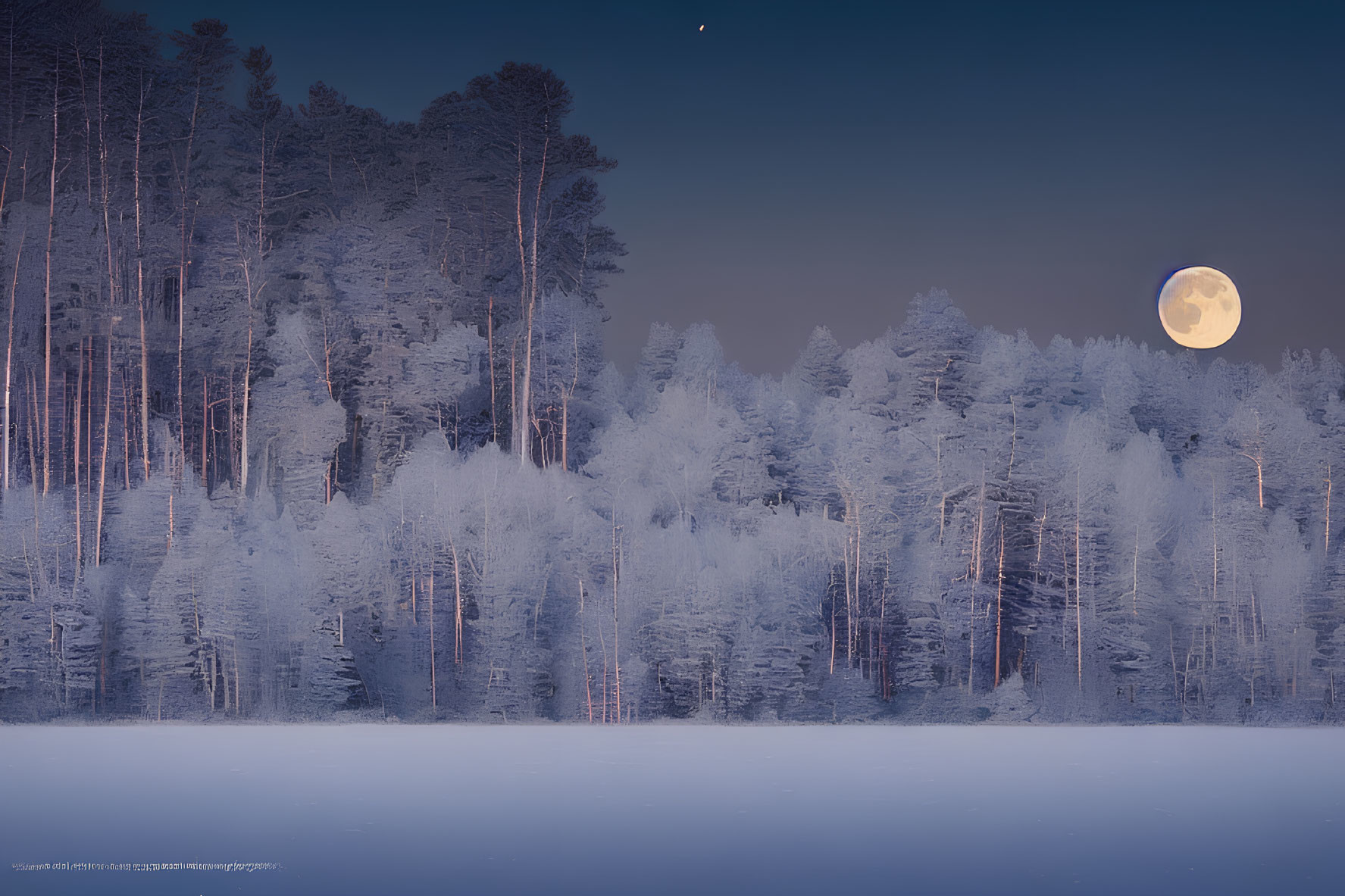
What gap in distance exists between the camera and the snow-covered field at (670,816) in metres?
10.2

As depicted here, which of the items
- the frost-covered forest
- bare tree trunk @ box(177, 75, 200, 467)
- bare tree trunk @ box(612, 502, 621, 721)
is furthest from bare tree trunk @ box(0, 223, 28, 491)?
bare tree trunk @ box(612, 502, 621, 721)

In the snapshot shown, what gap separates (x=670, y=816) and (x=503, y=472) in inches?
761

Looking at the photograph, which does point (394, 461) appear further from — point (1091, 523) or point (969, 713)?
point (1091, 523)

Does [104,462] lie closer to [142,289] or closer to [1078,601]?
[142,289]

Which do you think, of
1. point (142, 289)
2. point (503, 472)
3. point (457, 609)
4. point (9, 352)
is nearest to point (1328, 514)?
point (503, 472)

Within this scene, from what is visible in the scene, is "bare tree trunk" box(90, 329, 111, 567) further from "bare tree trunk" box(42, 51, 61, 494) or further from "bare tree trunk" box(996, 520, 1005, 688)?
"bare tree trunk" box(996, 520, 1005, 688)

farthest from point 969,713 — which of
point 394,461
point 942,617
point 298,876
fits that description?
point 298,876

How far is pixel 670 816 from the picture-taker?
44.7ft

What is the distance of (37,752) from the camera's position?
69.8ft

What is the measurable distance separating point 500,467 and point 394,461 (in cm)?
628

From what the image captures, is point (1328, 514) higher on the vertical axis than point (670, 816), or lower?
higher

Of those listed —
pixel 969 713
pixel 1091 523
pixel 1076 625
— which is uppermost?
pixel 1091 523

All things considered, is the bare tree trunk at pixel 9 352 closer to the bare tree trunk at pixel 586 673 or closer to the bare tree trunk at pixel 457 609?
the bare tree trunk at pixel 457 609

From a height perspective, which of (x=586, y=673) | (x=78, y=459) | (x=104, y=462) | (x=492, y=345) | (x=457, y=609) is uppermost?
(x=492, y=345)
